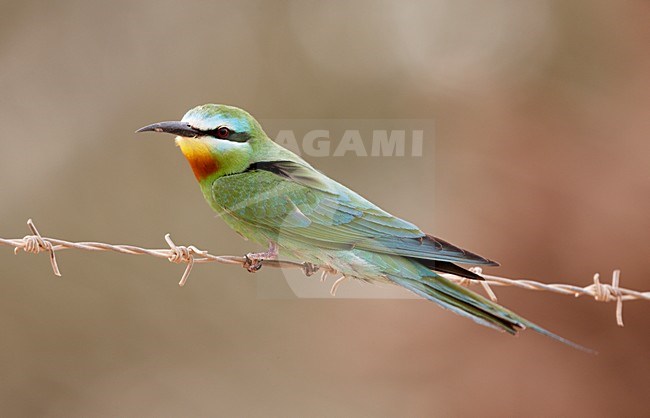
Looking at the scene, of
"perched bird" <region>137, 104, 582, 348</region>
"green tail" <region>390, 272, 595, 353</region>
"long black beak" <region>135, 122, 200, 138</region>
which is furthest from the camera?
"long black beak" <region>135, 122, 200, 138</region>

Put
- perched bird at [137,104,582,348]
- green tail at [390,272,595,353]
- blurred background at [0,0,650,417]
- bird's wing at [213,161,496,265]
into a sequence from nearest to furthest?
green tail at [390,272,595,353]
perched bird at [137,104,582,348]
bird's wing at [213,161,496,265]
blurred background at [0,0,650,417]

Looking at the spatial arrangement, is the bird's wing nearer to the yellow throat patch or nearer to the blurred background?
the yellow throat patch

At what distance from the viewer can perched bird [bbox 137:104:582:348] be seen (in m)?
2.35

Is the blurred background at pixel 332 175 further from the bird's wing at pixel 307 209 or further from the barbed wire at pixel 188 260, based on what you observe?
the barbed wire at pixel 188 260

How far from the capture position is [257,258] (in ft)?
8.31

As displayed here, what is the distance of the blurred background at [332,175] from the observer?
4840 mm

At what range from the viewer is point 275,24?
6.02 metres

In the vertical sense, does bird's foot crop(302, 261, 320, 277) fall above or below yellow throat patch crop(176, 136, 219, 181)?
below

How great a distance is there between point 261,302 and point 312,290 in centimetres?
63

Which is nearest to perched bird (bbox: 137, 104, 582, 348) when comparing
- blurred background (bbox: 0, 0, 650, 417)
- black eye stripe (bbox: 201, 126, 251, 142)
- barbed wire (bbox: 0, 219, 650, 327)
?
black eye stripe (bbox: 201, 126, 251, 142)

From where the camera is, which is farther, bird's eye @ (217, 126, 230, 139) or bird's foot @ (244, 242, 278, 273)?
bird's eye @ (217, 126, 230, 139)

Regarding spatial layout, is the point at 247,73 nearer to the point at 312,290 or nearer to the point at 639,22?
the point at 312,290

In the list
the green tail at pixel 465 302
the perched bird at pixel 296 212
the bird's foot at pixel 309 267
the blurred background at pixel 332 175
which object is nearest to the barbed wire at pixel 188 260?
the green tail at pixel 465 302

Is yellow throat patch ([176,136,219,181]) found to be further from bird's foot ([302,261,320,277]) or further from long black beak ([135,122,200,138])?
bird's foot ([302,261,320,277])
